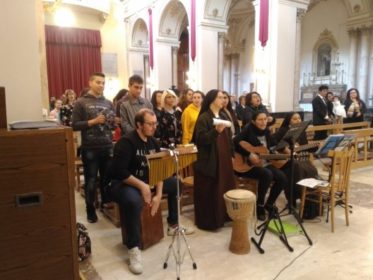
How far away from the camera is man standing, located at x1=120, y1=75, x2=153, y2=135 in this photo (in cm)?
354

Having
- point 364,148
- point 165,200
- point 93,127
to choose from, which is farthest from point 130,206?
point 364,148

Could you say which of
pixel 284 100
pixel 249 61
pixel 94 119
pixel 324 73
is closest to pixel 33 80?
pixel 94 119

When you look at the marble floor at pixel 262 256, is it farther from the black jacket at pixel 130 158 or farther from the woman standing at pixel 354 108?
the woman standing at pixel 354 108

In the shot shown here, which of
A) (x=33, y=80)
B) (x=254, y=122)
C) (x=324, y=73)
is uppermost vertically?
(x=324, y=73)

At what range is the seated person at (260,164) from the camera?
3535mm

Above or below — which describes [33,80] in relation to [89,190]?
above

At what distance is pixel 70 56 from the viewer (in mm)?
12430

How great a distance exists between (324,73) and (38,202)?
12.6 metres

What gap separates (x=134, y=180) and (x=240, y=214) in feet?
3.06

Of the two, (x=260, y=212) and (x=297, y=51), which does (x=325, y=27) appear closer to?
(x=297, y=51)

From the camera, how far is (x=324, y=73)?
490 inches

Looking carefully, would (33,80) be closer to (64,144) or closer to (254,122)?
(64,144)

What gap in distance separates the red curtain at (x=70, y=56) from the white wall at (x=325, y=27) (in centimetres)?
803

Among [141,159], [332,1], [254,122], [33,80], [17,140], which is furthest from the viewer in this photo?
[332,1]
